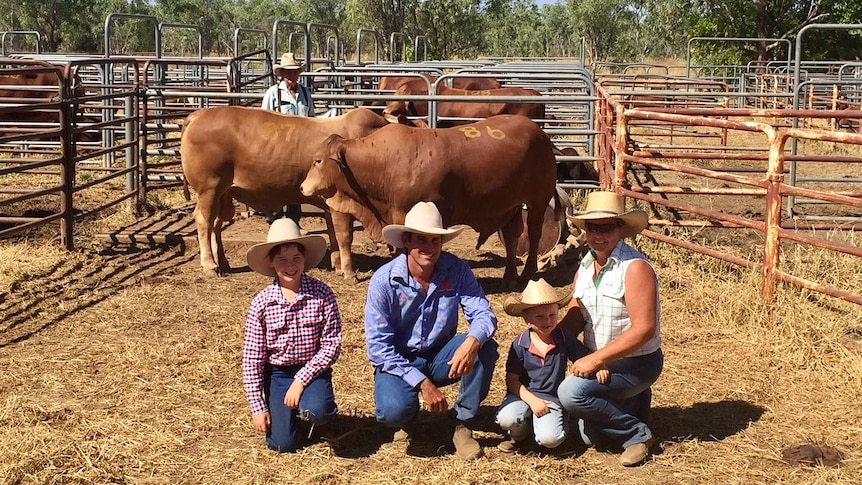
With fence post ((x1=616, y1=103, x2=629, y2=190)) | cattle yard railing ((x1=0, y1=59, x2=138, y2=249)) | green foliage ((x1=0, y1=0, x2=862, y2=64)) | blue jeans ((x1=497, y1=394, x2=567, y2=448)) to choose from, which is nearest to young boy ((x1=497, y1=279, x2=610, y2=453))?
blue jeans ((x1=497, y1=394, x2=567, y2=448))

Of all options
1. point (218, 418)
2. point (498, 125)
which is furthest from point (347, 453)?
point (498, 125)

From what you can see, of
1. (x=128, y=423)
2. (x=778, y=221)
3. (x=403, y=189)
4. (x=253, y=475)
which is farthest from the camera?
(x=403, y=189)

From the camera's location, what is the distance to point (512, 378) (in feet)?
13.9

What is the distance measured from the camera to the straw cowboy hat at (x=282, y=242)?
4.09m

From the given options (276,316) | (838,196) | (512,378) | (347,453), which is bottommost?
(347,453)

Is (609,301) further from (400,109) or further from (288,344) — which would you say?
(400,109)

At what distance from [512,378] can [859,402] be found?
A: 1.79 m

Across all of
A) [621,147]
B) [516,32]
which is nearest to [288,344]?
[621,147]

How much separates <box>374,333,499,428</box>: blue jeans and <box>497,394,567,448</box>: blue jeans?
137 mm

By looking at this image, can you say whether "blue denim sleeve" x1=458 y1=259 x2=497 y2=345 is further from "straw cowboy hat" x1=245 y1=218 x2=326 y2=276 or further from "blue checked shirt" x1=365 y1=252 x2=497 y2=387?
"straw cowboy hat" x1=245 y1=218 x2=326 y2=276

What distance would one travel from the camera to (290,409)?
4188 millimetres

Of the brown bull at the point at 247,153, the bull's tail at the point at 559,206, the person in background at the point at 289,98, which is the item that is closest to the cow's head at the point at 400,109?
the person in background at the point at 289,98

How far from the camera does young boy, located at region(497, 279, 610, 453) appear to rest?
13.5 feet

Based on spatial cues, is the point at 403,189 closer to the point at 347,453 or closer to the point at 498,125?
the point at 498,125
